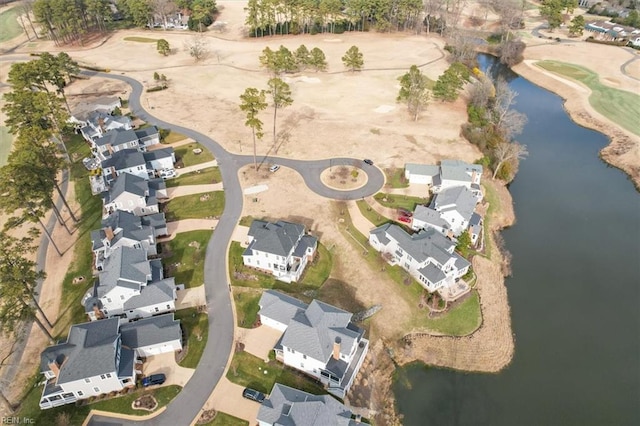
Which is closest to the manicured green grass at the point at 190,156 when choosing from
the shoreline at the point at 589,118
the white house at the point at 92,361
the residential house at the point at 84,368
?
the white house at the point at 92,361

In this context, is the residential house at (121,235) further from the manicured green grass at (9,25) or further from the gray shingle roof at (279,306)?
the manicured green grass at (9,25)

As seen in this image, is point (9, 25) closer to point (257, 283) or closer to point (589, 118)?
point (257, 283)

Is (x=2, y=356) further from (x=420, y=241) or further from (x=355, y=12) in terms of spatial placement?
(x=355, y=12)

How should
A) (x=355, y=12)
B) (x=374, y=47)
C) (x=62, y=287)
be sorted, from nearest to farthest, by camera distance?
(x=62, y=287), (x=374, y=47), (x=355, y=12)

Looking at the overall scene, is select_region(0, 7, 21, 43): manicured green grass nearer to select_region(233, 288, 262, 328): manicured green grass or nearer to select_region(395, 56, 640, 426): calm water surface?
select_region(233, 288, 262, 328): manicured green grass

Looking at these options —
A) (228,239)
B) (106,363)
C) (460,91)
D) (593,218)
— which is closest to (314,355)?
(106,363)

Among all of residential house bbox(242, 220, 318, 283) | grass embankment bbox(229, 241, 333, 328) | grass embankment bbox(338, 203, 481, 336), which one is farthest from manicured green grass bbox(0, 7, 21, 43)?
grass embankment bbox(338, 203, 481, 336)
